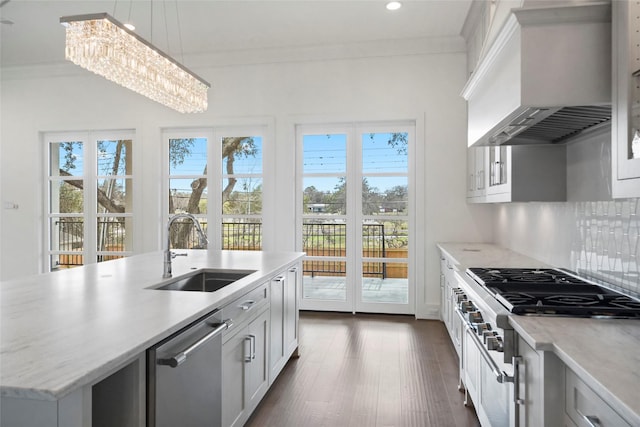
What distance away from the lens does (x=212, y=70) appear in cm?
490

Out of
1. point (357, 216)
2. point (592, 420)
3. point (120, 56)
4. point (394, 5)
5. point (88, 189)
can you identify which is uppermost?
point (394, 5)

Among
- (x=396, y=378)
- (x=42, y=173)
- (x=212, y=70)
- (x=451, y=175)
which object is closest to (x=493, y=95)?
(x=396, y=378)

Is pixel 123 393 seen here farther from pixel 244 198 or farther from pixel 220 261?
pixel 244 198

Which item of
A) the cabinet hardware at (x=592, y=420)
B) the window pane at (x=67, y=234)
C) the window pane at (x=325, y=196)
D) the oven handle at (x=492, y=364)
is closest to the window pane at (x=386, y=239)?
the window pane at (x=325, y=196)

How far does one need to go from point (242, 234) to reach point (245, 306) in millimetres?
3026

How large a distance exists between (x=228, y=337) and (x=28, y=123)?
17.6 feet

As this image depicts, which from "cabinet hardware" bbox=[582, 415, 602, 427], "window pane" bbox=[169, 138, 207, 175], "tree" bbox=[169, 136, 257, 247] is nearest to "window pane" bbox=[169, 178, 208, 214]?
"tree" bbox=[169, 136, 257, 247]

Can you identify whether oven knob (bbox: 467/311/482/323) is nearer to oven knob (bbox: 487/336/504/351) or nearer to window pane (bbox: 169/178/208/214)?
oven knob (bbox: 487/336/504/351)

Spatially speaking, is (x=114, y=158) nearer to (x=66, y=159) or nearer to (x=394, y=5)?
(x=66, y=159)

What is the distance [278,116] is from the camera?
475 centimetres

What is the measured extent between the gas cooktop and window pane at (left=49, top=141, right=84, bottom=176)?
5291 millimetres

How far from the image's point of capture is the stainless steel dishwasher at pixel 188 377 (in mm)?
1275

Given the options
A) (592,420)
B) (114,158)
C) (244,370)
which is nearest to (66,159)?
(114,158)

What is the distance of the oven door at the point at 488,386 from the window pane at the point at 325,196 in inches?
104
